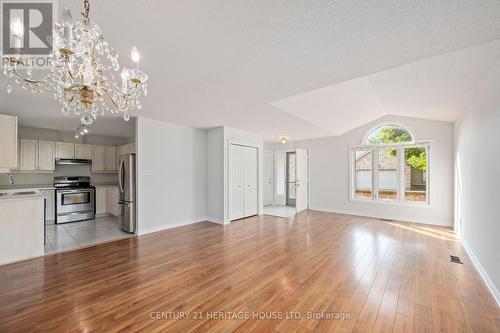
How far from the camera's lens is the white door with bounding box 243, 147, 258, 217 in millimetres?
5922

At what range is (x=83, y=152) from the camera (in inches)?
231

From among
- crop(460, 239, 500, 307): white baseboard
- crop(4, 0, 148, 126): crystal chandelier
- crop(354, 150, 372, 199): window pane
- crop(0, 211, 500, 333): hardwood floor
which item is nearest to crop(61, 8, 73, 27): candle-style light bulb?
crop(4, 0, 148, 126): crystal chandelier

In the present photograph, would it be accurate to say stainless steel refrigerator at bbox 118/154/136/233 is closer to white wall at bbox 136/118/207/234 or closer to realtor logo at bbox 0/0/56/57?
white wall at bbox 136/118/207/234

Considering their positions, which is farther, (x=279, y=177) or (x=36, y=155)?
(x=279, y=177)

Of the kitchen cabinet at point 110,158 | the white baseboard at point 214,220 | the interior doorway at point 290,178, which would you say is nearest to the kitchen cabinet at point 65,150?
the kitchen cabinet at point 110,158

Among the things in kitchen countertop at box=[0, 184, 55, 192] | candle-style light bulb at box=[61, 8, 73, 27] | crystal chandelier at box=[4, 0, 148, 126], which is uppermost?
candle-style light bulb at box=[61, 8, 73, 27]

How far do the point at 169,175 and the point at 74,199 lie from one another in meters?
2.78

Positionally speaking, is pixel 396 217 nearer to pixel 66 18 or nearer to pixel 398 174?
pixel 398 174

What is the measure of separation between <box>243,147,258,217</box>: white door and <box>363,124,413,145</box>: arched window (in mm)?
3399

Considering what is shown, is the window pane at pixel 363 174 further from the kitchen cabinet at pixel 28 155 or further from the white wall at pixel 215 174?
the kitchen cabinet at pixel 28 155

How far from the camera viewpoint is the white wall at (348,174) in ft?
16.7

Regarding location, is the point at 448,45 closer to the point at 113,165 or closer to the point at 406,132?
the point at 406,132

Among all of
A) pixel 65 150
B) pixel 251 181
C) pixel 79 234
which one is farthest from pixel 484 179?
A: pixel 65 150

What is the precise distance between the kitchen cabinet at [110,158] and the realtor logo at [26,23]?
507 cm
